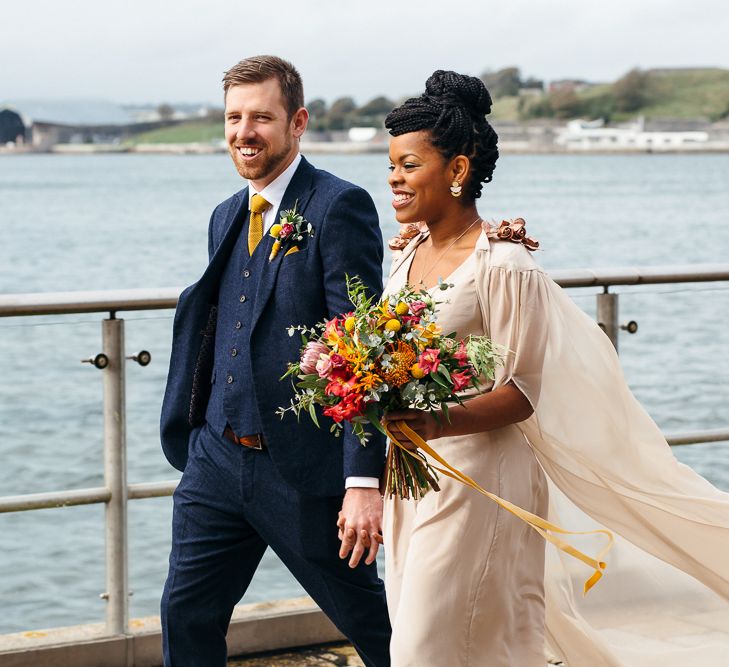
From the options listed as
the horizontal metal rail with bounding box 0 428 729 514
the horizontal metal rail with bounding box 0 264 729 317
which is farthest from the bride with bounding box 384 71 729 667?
the horizontal metal rail with bounding box 0 428 729 514

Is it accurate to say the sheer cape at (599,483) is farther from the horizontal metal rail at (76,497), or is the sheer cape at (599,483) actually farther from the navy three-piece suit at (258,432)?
the horizontal metal rail at (76,497)

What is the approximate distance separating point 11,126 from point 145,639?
262 ft

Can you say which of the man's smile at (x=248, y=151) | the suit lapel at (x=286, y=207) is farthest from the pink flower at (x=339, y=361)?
the man's smile at (x=248, y=151)

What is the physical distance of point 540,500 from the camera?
3.43m

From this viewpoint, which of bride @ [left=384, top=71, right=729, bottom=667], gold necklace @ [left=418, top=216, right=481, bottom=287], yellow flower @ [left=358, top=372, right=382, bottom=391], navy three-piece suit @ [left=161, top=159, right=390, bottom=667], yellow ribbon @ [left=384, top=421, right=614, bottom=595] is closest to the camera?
yellow flower @ [left=358, top=372, right=382, bottom=391]

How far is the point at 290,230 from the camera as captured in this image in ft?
11.6

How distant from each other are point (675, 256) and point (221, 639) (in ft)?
151

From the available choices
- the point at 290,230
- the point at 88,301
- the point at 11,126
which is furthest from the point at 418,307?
the point at 11,126

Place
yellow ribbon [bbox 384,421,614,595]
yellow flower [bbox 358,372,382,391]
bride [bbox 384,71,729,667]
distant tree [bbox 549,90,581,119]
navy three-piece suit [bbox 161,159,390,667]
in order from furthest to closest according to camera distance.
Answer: distant tree [bbox 549,90,581,119] → navy three-piece suit [bbox 161,159,390,667] → bride [bbox 384,71,729,667] → yellow ribbon [bbox 384,421,614,595] → yellow flower [bbox 358,372,382,391]

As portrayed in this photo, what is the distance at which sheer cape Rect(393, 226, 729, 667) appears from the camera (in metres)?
3.25

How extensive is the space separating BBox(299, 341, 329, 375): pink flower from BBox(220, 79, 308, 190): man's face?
0.68 metres

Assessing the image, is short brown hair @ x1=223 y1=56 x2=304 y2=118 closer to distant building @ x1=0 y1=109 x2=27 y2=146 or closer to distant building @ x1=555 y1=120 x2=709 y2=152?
distant building @ x1=0 y1=109 x2=27 y2=146

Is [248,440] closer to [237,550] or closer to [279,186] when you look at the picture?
[237,550]

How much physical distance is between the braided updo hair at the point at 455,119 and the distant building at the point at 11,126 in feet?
251
